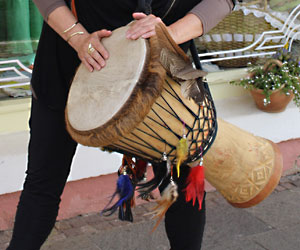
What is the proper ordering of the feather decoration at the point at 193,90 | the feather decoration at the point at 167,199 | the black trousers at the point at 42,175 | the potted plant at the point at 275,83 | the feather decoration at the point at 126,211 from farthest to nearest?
the potted plant at the point at 275,83, the feather decoration at the point at 126,211, the black trousers at the point at 42,175, the feather decoration at the point at 167,199, the feather decoration at the point at 193,90

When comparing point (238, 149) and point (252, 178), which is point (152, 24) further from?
point (252, 178)

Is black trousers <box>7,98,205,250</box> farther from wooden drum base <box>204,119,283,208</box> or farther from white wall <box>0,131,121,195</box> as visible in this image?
white wall <box>0,131,121,195</box>

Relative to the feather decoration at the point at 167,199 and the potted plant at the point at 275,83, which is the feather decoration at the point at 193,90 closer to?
the feather decoration at the point at 167,199

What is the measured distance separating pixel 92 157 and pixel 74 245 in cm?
64

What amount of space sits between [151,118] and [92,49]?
0.30m

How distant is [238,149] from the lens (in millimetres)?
1904

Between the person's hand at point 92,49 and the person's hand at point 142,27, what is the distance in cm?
11

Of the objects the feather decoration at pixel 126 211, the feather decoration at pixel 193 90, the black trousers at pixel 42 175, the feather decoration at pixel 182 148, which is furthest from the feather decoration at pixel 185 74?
the feather decoration at pixel 126 211

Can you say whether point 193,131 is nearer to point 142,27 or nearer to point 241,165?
point 241,165

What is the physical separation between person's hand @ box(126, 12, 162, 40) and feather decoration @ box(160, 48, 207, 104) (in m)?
0.07

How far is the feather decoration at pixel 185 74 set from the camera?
5.40 ft

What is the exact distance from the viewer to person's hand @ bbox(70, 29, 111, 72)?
171cm

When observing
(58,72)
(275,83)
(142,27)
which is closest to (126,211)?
(58,72)

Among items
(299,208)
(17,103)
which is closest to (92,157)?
(17,103)
